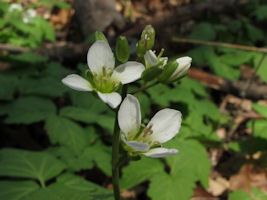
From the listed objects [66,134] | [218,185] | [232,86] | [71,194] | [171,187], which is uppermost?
[71,194]

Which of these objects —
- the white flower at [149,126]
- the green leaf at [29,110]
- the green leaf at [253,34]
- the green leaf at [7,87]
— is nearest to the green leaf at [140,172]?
the white flower at [149,126]

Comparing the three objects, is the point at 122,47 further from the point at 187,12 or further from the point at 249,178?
the point at 187,12

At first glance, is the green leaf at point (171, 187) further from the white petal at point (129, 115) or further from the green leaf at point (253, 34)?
the green leaf at point (253, 34)

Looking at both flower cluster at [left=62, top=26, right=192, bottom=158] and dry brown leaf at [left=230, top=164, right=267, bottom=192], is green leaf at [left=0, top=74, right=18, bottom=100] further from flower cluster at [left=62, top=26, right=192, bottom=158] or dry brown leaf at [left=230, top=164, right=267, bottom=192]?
dry brown leaf at [left=230, top=164, right=267, bottom=192]

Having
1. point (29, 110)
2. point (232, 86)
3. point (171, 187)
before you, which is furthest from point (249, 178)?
point (29, 110)

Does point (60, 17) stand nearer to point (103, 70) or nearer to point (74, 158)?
point (74, 158)

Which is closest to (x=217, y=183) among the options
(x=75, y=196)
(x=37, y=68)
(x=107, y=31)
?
(x=75, y=196)
